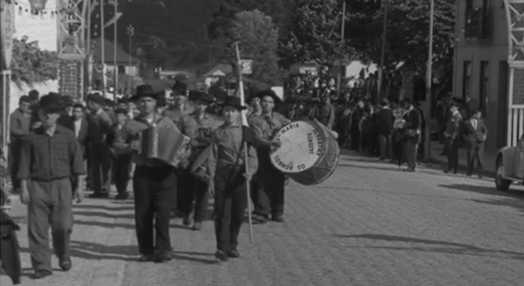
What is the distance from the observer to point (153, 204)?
14.6m

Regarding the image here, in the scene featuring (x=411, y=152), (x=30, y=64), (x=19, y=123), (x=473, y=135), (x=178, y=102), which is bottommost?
(x=411, y=152)

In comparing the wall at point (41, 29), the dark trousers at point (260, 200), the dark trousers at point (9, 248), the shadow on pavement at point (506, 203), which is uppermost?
the wall at point (41, 29)

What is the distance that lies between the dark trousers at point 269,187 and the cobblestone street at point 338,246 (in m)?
0.33

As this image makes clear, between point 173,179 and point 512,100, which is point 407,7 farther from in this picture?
point 173,179

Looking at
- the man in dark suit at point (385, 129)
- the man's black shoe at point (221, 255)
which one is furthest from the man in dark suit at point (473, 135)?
the man's black shoe at point (221, 255)

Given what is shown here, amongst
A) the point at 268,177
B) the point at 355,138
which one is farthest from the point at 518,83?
the point at 268,177

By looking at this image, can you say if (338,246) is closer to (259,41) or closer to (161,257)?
(161,257)

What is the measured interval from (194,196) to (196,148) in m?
0.93

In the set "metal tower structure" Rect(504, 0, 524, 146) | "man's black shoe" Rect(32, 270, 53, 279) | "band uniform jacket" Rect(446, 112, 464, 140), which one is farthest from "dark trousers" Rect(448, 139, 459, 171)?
"man's black shoe" Rect(32, 270, 53, 279)

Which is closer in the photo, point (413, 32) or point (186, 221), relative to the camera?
point (186, 221)

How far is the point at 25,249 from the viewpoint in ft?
50.1

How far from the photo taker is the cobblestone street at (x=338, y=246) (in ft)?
44.0

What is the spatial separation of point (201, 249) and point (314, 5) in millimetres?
64718

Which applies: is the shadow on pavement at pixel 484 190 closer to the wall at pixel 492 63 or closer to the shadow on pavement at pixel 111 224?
the shadow on pavement at pixel 111 224
